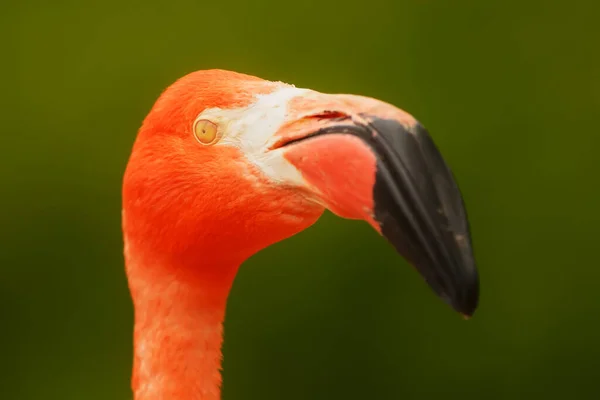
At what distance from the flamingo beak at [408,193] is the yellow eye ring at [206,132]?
0.62ft

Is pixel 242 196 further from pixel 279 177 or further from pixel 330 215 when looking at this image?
pixel 330 215

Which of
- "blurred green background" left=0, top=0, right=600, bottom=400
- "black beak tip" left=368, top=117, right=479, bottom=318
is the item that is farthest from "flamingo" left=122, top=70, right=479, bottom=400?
"blurred green background" left=0, top=0, right=600, bottom=400

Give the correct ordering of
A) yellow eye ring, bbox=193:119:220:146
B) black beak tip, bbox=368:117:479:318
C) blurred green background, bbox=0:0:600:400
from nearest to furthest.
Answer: black beak tip, bbox=368:117:479:318 → yellow eye ring, bbox=193:119:220:146 → blurred green background, bbox=0:0:600:400

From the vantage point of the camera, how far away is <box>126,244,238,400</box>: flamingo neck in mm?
1082

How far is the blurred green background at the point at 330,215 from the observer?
1.76m

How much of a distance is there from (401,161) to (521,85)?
113 centimetres

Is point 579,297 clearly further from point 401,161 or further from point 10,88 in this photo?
point 10,88

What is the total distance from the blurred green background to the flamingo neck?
0.74 metres

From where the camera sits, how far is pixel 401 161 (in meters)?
0.84

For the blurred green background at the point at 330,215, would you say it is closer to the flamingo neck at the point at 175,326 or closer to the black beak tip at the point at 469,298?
the flamingo neck at the point at 175,326

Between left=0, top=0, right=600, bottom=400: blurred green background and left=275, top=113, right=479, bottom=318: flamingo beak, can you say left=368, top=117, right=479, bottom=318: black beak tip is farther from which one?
left=0, top=0, right=600, bottom=400: blurred green background

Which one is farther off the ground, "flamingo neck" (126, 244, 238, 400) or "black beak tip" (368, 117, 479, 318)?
"black beak tip" (368, 117, 479, 318)

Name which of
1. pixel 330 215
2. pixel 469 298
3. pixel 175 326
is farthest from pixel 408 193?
pixel 330 215

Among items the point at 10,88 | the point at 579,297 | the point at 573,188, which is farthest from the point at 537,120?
the point at 10,88
